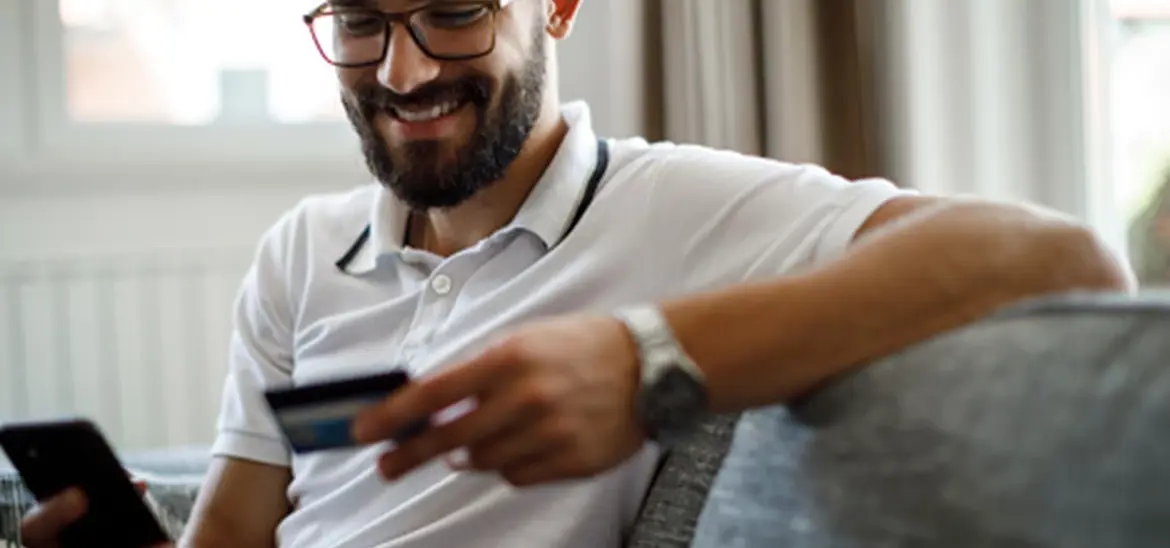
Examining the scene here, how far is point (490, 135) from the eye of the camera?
3.88ft

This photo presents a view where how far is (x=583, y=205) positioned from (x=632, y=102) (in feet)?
3.54

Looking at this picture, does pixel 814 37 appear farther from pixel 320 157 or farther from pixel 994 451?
pixel 994 451

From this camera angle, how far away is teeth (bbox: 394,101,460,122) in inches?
46.8

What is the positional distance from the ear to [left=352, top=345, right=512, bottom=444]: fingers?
0.68 m

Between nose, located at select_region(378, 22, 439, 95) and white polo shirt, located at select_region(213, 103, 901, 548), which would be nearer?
white polo shirt, located at select_region(213, 103, 901, 548)

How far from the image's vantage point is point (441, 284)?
1.15 meters

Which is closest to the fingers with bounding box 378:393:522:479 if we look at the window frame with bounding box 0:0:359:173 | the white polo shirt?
the white polo shirt

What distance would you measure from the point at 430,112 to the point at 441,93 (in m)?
0.02

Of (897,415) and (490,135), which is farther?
(490,135)

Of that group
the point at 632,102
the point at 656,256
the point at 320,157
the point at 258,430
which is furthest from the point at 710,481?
the point at 320,157

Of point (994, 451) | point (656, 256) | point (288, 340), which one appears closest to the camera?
point (994, 451)

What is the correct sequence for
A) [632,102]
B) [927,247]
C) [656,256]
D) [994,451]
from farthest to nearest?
[632,102]
[656,256]
[927,247]
[994,451]

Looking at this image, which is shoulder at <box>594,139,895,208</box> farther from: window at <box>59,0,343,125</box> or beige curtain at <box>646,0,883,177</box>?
window at <box>59,0,343,125</box>

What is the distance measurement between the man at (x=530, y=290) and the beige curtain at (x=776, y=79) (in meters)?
0.69
